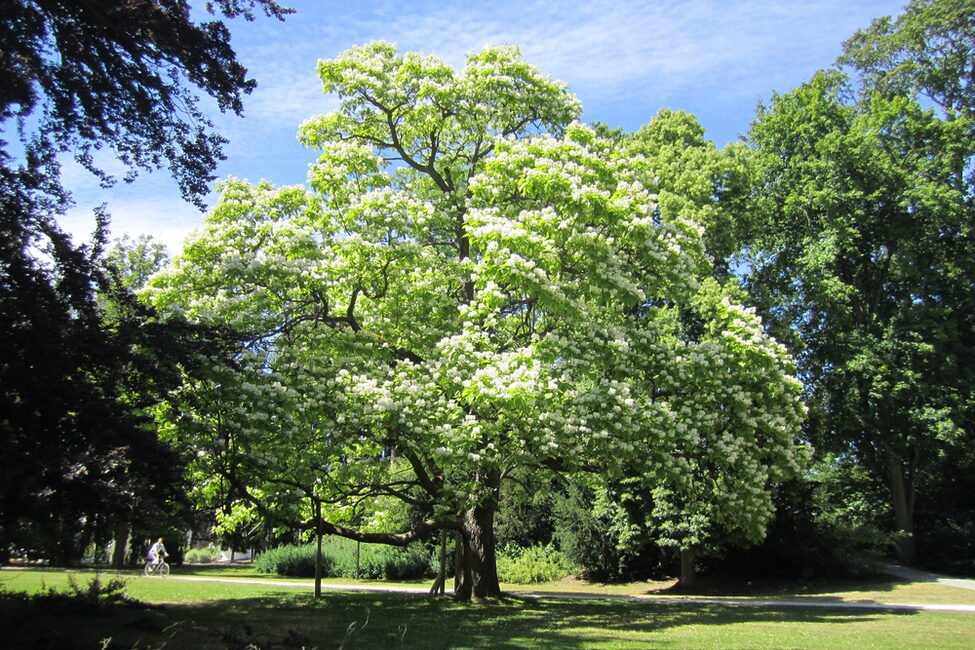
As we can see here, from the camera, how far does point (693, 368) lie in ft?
48.3

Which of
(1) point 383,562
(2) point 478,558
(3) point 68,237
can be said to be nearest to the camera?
(3) point 68,237

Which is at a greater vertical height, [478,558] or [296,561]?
[478,558]

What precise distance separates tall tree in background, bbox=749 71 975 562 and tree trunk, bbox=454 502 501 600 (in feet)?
47.9

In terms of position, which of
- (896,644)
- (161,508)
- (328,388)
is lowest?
(896,644)

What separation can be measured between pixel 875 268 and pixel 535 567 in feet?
60.8

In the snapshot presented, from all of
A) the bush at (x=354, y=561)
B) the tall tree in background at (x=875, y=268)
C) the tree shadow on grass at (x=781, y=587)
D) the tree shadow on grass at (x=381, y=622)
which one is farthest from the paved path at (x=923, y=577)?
the bush at (x=354, y=561)

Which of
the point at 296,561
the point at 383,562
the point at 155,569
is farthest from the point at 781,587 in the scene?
the point at 155,569

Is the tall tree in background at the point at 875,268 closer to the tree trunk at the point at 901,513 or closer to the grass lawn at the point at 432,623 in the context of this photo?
the tree trunk at the point at 901,513

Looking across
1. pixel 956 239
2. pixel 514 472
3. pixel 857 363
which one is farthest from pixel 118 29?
pixel 956 239

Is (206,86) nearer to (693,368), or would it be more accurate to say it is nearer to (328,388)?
(328,388)

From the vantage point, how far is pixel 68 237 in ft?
27.3

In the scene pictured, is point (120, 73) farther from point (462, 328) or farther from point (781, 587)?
point (781, 587)

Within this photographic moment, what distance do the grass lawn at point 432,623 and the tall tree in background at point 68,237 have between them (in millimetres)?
1670

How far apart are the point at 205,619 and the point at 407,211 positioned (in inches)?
322
